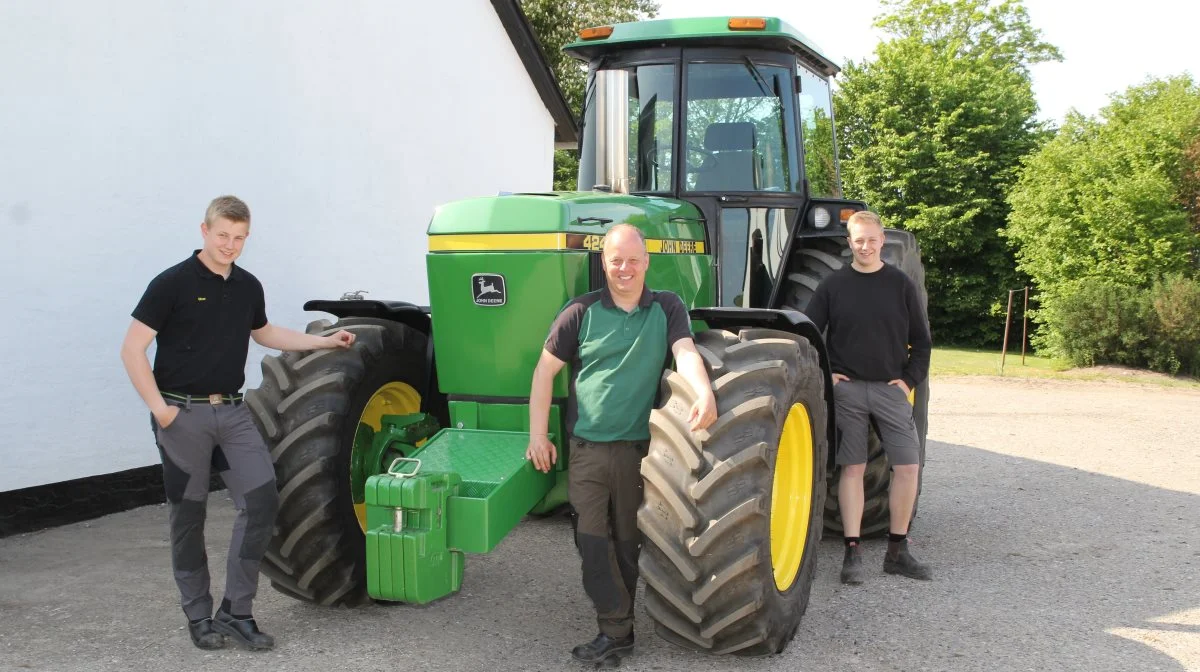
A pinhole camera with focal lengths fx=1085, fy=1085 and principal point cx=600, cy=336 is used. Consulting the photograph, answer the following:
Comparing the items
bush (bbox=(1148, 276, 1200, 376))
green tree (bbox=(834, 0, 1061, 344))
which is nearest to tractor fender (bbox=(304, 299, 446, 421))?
bush (bbox=(1148, 276, 1200, 376))

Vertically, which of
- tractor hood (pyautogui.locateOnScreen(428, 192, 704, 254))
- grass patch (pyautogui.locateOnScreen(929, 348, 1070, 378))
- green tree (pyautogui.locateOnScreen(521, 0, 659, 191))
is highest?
green tree (pyautogui.locateOnScreen(521, 0, 659, 191))

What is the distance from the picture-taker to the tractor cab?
5.66 meters

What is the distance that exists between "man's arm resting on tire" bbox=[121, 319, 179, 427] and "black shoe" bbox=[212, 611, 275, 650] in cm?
84

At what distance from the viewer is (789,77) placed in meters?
5.89

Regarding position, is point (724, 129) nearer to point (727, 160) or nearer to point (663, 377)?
point (727, 160)

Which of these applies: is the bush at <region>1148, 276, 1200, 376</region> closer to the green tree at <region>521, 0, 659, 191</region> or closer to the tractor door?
the green tree at <region>521, 0, 659, 191</region>

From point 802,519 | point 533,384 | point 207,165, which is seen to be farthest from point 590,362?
point 207,165

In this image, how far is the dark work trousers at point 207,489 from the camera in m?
4.25

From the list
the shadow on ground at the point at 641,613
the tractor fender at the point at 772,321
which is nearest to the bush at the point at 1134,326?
the shadow on ground at the point at 641,613

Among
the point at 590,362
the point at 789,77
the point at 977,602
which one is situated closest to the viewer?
the point at 590,362

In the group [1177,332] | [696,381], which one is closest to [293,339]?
[696,381]

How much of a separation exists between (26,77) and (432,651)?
4.37m

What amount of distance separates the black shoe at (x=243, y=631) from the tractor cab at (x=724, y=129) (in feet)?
8.69

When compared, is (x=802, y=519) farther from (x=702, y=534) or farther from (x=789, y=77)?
(x=789, y=77)
